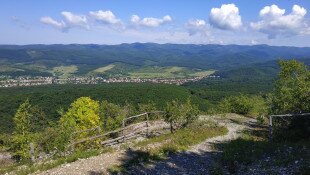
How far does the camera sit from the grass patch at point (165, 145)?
19.7 m

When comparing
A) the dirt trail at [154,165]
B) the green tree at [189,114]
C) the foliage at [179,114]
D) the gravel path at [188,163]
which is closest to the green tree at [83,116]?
the foliage at [179,114]

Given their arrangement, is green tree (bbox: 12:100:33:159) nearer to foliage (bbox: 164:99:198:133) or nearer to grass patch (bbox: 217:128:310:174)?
foliage (bbox: 164:99:198:133)

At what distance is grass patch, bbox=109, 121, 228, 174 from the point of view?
19.7 metres

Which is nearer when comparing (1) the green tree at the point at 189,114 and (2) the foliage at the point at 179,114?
(2) the foliage at the point at 179,114

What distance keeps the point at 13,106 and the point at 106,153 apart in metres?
112

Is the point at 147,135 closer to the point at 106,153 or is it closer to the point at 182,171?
the point at 106,153

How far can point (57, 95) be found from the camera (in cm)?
13450

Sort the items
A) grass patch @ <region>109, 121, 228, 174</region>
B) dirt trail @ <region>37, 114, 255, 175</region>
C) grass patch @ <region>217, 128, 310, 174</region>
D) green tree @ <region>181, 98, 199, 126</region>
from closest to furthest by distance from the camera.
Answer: grass patch @ <region>217, 128, 310, 174</region>
dirt trail @ <region>37, 114, 255, 175</region>
grass patch @ <region>109, 121, 228, 174</region>
green tree @ <region>181, 98, 199, 126</region>

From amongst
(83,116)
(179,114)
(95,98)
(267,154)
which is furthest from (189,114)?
(95,98)

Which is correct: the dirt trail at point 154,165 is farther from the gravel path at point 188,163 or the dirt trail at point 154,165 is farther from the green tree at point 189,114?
the green tree at point 189,114

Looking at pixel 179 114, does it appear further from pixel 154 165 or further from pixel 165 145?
pixel 154 165

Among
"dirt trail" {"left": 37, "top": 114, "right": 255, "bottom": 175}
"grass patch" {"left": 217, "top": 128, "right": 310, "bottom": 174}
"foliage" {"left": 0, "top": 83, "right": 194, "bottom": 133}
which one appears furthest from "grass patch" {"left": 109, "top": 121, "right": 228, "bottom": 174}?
"foliage" {"left": 0, "top": 83, "right": 194, "bottom": 133}

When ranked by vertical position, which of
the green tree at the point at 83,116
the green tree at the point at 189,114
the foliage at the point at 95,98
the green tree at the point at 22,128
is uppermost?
the green tree at the point at 189,114

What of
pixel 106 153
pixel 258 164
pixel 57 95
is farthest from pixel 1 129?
pixel 258 164
